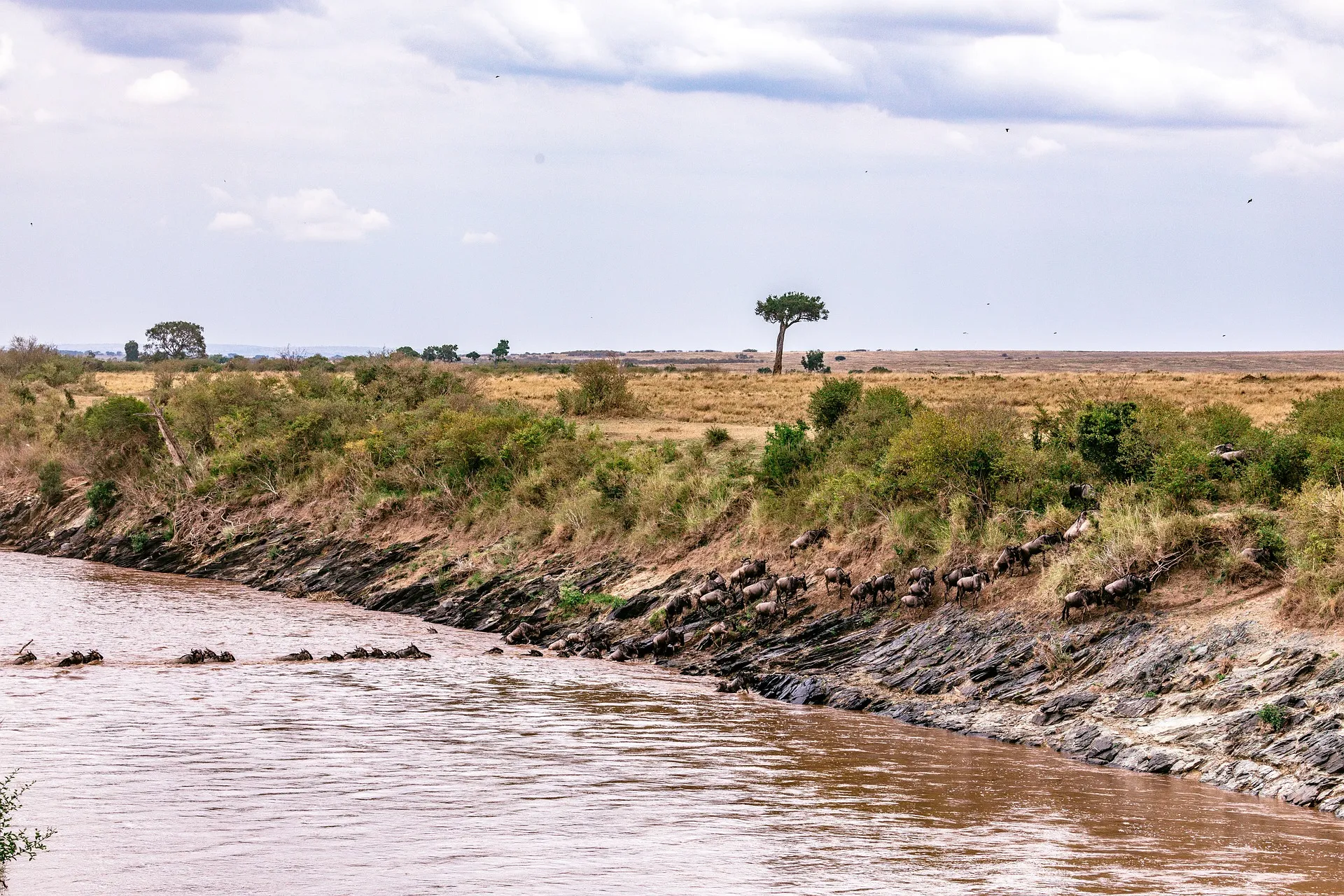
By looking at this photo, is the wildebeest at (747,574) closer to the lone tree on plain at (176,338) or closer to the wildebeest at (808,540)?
the wildebeest at (808,540)

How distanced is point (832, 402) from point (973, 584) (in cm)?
1187

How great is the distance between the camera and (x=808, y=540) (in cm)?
2380

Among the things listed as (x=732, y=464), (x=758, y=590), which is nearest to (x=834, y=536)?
(x=758, y=590)

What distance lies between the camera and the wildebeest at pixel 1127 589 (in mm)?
17891

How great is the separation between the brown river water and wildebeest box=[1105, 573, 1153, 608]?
3056mm

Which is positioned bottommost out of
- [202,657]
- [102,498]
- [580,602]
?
[202,657]

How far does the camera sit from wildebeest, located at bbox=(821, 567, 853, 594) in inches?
864

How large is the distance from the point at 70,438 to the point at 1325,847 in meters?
39.4

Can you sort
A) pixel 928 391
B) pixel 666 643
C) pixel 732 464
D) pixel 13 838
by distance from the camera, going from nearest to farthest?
pixel 13 838
pixel 666 643
pixel 732 464
pixel 928 391

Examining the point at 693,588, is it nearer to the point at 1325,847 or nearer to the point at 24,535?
the point at 1325,847

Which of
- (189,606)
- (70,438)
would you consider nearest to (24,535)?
(70,438)

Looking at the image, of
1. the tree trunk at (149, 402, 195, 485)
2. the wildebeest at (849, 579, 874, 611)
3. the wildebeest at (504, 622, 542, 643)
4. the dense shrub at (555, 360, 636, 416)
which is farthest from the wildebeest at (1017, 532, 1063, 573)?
the dense shrub at (555, 360, 636, 416)

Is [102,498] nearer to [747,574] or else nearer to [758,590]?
[747,574]

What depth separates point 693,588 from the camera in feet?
79.4
